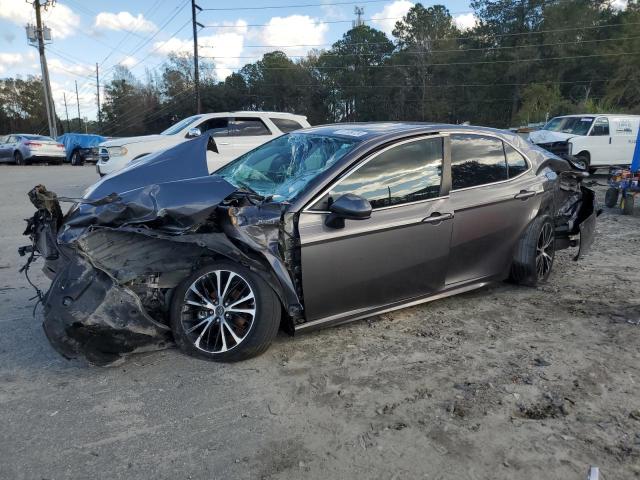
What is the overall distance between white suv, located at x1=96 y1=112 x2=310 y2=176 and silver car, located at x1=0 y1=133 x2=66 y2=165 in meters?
15.4

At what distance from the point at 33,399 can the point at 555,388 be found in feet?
10.6

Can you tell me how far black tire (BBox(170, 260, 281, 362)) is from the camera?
340 cm

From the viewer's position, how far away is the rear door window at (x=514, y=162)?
188 inches

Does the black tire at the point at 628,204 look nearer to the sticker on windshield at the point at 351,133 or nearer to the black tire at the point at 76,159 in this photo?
the sticker on windshield at the point at 351,133

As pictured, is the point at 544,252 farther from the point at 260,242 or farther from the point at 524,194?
the point at 260,242

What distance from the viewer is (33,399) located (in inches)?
121

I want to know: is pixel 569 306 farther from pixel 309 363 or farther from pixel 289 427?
pixel 289 427

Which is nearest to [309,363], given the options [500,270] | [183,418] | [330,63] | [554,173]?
[183,418]

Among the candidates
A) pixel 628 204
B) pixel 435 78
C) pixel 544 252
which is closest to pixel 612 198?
pixel 628 204

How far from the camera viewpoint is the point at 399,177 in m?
3.96

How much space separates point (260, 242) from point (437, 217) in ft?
4.88

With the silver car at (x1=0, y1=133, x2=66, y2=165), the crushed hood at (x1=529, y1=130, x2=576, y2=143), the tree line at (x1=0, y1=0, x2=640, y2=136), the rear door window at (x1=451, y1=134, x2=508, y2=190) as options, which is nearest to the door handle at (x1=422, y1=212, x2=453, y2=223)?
the rear door window at (x1=451, y1=134, x2=508, y2=190)

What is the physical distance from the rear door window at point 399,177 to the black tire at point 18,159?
25783 mm

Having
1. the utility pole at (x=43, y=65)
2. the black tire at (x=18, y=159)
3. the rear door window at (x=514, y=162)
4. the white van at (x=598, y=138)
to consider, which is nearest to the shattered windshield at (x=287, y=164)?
the rear door window at (x=514, y=162)
